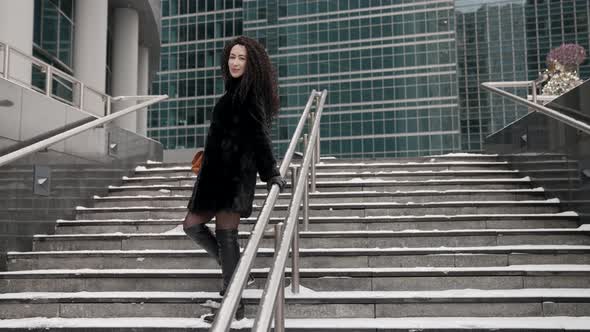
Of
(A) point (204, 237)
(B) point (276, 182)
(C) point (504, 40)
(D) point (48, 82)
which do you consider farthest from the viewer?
(C) point (504, 40)

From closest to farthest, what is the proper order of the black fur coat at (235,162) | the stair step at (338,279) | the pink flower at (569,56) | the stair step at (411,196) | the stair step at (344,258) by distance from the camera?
the black fur coat at (235,162)
the stair step at (338,279)
the stair step at (344,258)
the stair step at (411,196)
the pink flower at (569,56)

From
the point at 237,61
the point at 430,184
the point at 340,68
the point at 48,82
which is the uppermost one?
the point at 340,68

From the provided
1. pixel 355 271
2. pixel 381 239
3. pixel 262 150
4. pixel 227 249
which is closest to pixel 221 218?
pixel 227 249

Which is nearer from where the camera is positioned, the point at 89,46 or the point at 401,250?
the point at 401,250

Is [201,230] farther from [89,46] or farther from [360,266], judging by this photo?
[89,46]

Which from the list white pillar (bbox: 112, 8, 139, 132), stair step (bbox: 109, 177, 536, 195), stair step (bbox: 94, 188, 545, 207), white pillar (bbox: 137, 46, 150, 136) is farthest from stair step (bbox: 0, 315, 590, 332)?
white pillar (bbox: 137, 46, 150, 136)

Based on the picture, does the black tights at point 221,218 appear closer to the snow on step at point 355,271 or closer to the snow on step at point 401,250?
the snow on step at point 355,271

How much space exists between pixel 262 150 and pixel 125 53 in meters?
14.5

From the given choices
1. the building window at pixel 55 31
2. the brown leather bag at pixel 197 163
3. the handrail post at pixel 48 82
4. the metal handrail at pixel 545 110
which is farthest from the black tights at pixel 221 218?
the building window at pixel 55 31

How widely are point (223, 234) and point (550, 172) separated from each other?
4.26 meters

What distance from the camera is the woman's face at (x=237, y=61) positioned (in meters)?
3.66

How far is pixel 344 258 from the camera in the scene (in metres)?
4.95

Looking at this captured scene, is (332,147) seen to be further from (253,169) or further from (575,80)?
(253,169)

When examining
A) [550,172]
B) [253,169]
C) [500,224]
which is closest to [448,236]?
[500,224]
